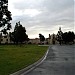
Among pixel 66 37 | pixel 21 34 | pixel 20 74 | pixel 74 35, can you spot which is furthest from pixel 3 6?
pixel 74 35

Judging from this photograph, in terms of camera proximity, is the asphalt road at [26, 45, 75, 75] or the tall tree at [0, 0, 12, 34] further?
the tall tree at [0, 0, 12, 34]

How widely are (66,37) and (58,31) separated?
6469mm

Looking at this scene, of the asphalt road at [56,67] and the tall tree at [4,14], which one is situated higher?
the tall tree at [4,14]

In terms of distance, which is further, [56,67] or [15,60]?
[15,60]

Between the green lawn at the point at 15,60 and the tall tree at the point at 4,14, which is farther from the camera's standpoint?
the tall tree at the point at 4,14

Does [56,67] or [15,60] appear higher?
[15,60]

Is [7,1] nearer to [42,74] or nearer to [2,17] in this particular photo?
[2,17]

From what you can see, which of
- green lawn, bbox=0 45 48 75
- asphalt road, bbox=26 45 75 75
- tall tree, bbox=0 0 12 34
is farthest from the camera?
tall tree, bbox=0 0 12 34

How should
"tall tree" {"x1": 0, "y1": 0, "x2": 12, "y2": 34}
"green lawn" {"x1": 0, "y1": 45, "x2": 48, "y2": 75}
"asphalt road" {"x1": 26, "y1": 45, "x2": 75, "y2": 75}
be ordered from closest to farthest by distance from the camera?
1. "asphalt road" {"x1": 26, "y1": 45, "x2": 75, "y2": 75}
2. "green lawn" {"x1": 0, "y1": 45, "x2": 48, "y2": 75}
3. "tall tree" {"x1": 0, "y1": 0, "x2": 12, "y2": 34}

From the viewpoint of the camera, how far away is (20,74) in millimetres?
15414

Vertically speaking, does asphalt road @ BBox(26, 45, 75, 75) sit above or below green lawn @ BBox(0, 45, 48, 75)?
below

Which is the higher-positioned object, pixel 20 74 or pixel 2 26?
pixel 2 26

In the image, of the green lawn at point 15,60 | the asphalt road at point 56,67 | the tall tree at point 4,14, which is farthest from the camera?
the tall tree at point 4,14

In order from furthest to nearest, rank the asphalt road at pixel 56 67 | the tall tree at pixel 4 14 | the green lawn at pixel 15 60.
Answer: the tall tree at pixel 4 14
the green lawn at pixel 15 60
the asphalt road at pixel 56 67
